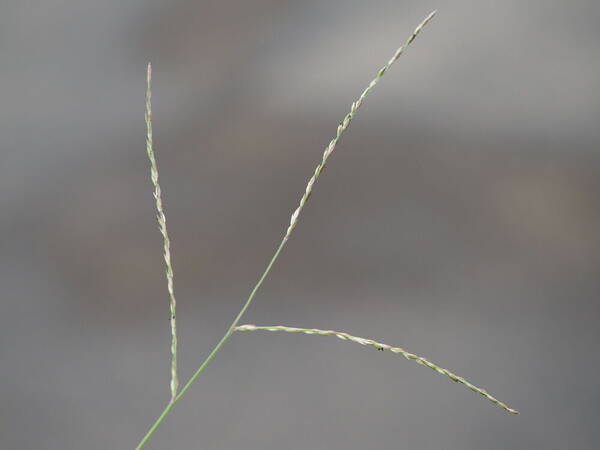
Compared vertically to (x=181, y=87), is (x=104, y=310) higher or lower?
lower

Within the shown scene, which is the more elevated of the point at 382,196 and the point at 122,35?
the point at 122,35

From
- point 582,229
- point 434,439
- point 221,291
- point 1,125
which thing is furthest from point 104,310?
point 582,229

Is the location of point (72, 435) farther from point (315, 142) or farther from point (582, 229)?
point (582, 229)

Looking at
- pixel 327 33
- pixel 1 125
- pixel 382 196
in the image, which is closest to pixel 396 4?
pixel 327 33

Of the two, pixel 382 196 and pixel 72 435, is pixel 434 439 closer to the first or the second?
pixel 382 196

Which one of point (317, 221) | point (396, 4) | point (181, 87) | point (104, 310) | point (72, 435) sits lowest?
point (72, 435)

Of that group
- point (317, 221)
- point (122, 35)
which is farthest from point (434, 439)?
point (122, 35)

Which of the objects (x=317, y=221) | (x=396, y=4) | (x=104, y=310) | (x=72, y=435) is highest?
(x=396, y=4)
